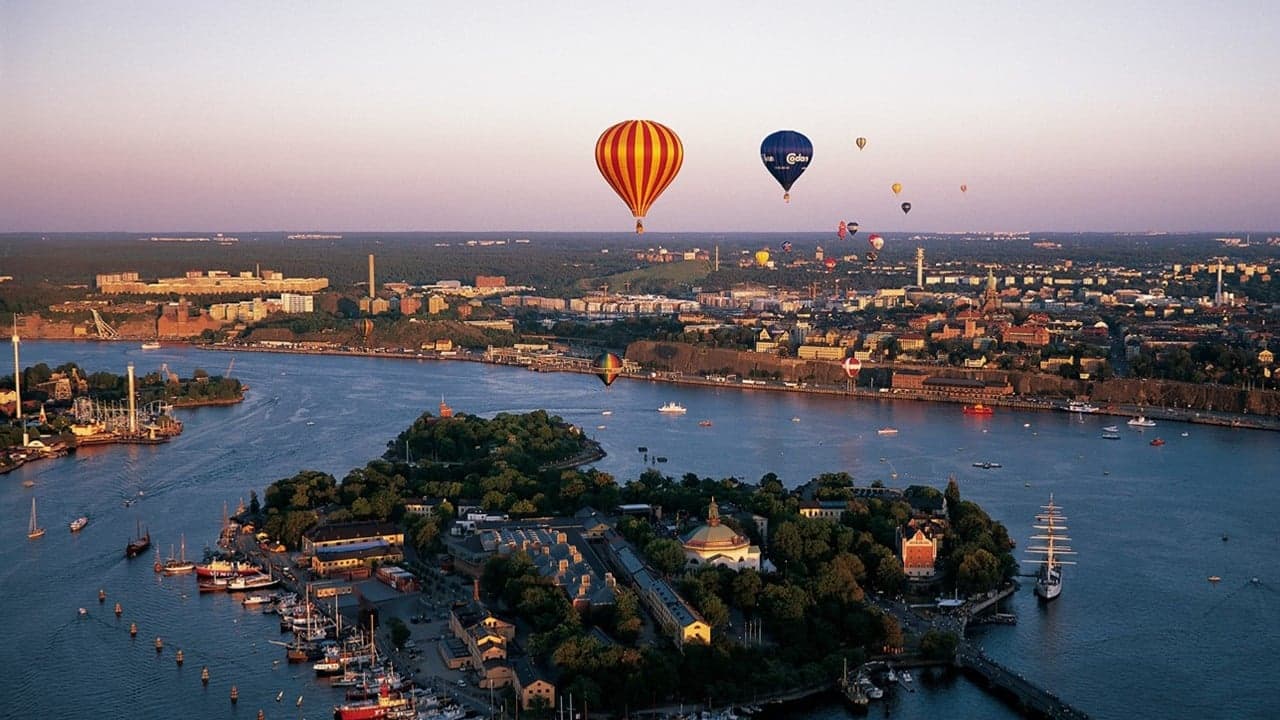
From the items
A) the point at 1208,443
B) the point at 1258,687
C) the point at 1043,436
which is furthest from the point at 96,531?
the point at 1208,443

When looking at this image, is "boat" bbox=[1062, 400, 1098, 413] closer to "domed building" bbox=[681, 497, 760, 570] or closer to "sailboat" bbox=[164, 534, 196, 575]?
"domed building" bbox=[681, 497, 760, 570]

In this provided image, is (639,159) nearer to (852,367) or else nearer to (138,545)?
(138,545)

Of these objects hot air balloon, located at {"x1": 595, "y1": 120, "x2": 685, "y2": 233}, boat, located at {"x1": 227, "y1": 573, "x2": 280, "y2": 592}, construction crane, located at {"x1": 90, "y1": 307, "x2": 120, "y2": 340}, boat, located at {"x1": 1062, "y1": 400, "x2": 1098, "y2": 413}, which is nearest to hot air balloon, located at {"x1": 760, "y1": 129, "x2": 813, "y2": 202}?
hot air balloon, located at {"x1": 595, "y1": 120, "x2": 685, "y2": 233}

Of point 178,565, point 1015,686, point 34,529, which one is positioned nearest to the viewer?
point 1015,686

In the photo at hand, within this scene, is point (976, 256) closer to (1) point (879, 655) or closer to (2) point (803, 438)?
(2) point (803, 438)

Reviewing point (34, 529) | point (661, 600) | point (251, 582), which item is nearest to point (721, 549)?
point (661, 600)
